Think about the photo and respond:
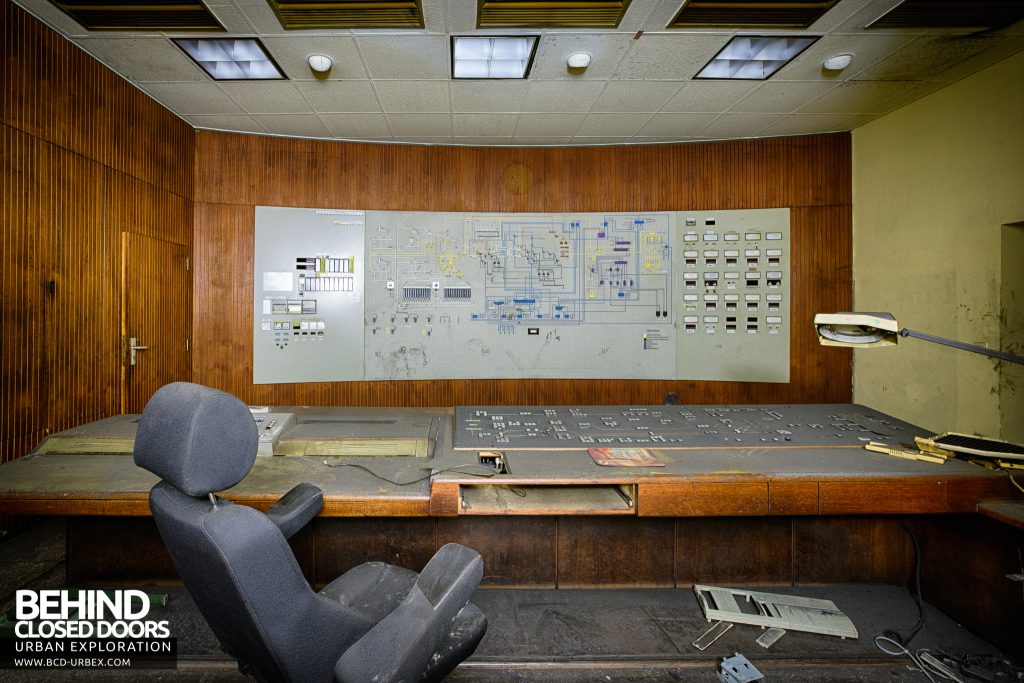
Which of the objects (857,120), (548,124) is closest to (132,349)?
(548,124)

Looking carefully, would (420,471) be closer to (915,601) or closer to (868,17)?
(915,601)

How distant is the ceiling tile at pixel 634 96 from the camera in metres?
3.28

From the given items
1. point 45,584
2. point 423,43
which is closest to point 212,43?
point 423,43

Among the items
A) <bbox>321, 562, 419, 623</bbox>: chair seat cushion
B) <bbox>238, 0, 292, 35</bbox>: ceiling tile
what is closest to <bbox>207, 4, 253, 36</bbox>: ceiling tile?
<bbox>238, 0, 292, 35</bbox>: ceiling tile

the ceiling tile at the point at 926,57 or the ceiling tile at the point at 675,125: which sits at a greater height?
the ceiling tile at the point at 675,125

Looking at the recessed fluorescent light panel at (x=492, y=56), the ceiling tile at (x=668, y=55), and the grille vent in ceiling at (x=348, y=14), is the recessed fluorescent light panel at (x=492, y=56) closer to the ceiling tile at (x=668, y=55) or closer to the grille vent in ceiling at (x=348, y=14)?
the grille vent in ceiling at (x=348, y=14)

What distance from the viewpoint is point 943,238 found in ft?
10.8

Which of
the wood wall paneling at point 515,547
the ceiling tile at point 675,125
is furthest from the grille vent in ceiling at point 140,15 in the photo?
the ceiling tile at point 675,125

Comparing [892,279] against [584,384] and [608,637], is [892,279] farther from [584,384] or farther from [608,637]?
[608,637]

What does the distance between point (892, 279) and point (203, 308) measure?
587 centimetres

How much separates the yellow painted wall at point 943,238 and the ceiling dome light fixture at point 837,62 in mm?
919

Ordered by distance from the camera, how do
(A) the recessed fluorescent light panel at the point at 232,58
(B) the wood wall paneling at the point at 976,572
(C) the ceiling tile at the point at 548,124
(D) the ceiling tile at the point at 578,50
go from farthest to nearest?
(C) the ceiling tile at the point at 548,124
(A) the recessed fluorescent light panel at the point at 232,58
(D) the ceiling tile at the point at 578,50
(B) the wood wall paneling at the point at 976,572

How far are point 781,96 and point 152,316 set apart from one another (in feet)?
16.7

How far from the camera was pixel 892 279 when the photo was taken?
3.75 m
